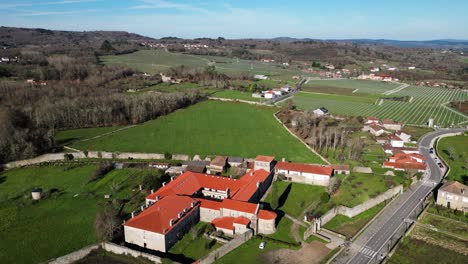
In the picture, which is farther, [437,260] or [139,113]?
[139,113]

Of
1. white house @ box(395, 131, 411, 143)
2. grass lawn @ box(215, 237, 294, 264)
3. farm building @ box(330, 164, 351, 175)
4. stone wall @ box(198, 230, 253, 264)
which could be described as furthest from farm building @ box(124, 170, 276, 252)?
white house @ box(395, 131, 411, 143)

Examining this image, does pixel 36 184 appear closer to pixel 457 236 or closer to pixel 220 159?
pixel 220 159

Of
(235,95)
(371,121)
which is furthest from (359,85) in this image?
(371,121)

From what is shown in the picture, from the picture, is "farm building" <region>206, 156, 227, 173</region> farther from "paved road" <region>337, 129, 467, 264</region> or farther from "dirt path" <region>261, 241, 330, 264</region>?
"paved road" <region>337, 129, 467, 264</region>

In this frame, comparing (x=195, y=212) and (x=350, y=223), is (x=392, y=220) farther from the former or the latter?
(x=195, y=212)

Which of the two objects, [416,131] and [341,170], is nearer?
[341,170]

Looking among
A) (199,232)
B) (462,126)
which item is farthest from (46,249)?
(462,126)
